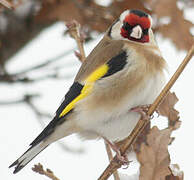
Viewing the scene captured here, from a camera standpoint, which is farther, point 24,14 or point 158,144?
point 24,14

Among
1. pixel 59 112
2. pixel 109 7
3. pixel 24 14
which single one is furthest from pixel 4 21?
pixel 59 112

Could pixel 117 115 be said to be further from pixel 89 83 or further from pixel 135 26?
pixel 135 26

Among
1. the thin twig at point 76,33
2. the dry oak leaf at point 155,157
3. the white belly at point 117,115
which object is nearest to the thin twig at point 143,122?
the dry oak leaf at point 155,157

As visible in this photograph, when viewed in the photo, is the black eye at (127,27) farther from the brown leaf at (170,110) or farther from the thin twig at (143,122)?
the thin twig at (143,122)

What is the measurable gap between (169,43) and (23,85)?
1172 mm

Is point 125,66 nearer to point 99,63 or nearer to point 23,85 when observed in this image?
point 99,63

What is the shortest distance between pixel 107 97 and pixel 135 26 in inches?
21.3

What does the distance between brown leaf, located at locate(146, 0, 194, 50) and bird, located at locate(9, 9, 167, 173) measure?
73 cm

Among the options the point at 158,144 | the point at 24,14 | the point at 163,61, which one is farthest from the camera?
the point at 24,14

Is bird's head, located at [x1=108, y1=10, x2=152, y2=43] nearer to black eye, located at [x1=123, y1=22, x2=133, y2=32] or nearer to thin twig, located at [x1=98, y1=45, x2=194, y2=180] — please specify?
black eye, located at [x1=123, y1=22, x2=133, y2=32]

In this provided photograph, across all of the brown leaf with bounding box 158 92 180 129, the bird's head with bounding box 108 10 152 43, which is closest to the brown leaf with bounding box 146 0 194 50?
the bird's head with bounding box 108 10 152 43

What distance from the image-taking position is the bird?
2494 mm

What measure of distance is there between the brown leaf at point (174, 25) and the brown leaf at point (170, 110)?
49.7 inches

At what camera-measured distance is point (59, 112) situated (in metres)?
2.53
